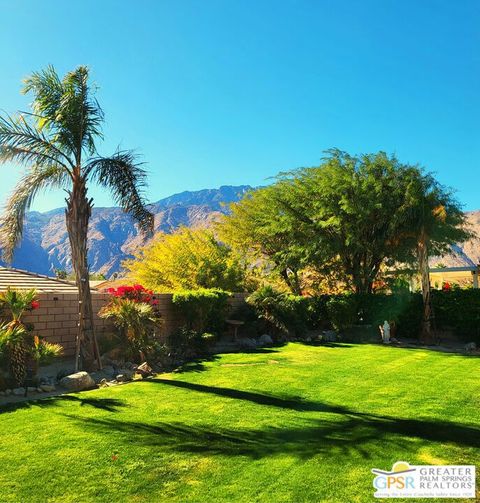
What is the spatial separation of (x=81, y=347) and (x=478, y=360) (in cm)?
999

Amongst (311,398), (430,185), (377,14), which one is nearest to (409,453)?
(311,398)

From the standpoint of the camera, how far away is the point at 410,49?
541 inches

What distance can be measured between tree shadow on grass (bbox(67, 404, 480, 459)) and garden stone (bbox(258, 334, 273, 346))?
909cm

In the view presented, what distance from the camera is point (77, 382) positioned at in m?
7.99

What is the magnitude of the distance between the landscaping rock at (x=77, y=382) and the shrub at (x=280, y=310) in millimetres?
8744

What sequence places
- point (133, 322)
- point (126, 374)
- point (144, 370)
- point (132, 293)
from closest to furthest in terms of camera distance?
1. point (126, 374)
2. point (144, 370)
3. point (133, 322)
4. point (132, 293)

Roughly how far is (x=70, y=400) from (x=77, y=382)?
1048 mm

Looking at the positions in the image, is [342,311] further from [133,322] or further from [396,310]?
[133,322]

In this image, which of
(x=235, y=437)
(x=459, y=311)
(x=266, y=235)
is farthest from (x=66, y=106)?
(x=459, y=311)

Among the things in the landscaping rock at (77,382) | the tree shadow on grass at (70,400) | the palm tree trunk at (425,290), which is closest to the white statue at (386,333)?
the palm tree trunk at (425,290)

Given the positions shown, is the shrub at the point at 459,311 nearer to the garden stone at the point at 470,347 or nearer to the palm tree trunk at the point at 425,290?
the palm tree trunk at the point at 425,290

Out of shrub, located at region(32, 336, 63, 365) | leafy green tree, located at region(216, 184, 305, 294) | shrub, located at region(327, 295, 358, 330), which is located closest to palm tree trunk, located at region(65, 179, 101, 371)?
shrub, located at region(32, 336, 63, 365)

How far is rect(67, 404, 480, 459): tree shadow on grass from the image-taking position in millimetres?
4582

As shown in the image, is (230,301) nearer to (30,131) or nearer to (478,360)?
(478,360)
